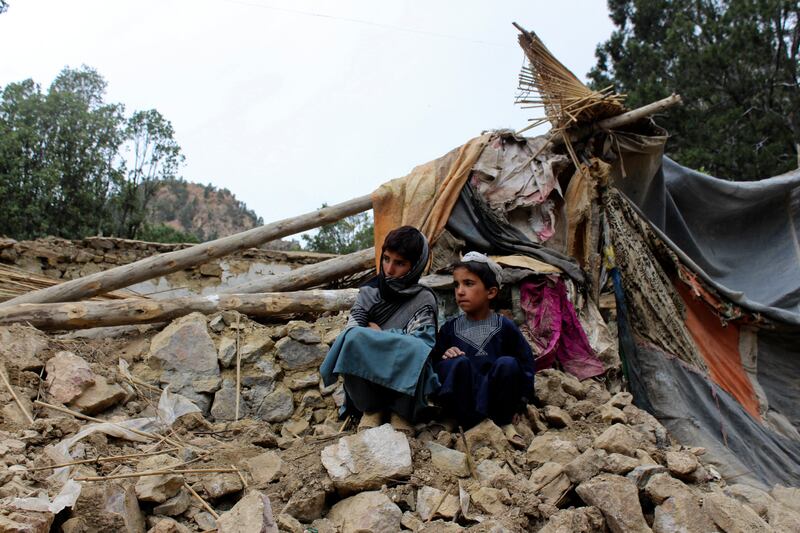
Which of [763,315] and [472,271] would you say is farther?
[763,315]

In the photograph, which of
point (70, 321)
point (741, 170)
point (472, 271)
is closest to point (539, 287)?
point (472, 271)

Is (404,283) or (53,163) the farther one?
(53,163)

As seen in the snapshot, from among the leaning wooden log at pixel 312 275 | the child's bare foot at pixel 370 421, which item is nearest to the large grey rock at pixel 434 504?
the child's bare foot at pixel 370 421

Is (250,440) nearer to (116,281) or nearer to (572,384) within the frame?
(572,384)

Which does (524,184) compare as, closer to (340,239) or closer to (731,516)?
(731,516)

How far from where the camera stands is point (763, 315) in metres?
4.97

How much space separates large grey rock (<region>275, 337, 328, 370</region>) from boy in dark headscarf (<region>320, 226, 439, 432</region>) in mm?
904

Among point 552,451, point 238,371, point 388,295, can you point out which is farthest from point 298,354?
point 552,451

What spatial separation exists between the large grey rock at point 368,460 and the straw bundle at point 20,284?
2.64 metres

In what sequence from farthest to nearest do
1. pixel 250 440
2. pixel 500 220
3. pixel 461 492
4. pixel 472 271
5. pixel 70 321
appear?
pixel 500 220 → pixel 70 321 → pixel 472 271 → pixel 250 440 → pixel 461 492

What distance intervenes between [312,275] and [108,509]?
10.1 feet

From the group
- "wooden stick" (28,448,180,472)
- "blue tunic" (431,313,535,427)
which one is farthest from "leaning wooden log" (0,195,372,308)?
"wooden stick" (28,448,180,472)

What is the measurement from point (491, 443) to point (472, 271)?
0.79 metres

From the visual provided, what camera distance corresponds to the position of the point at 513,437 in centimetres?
Answer: 270
